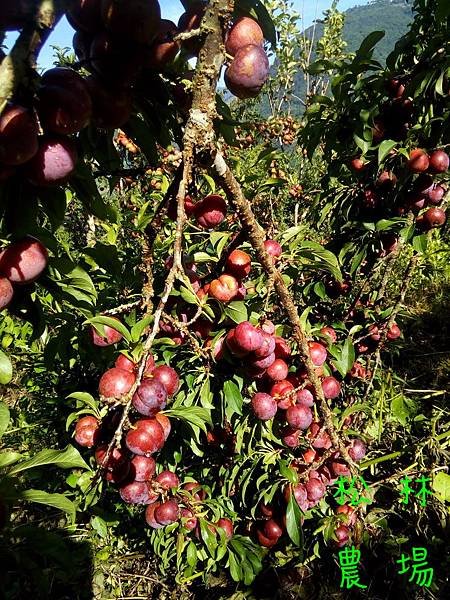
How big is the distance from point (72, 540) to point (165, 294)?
2.25 m

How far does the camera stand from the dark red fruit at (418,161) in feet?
6.02

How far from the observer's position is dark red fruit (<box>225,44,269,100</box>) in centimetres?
71

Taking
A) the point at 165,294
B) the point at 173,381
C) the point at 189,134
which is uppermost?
the point at 189,134

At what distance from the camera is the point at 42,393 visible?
2.59 metres

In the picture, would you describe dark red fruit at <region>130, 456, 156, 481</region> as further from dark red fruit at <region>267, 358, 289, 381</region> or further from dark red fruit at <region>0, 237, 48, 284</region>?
dark red fruit at <region>0, 237, 48, 284</region>

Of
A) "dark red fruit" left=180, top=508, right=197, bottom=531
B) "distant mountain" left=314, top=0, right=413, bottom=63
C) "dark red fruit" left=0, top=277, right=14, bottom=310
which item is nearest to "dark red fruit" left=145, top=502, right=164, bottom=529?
"dark red fruit" left=180, top=508, right=197, bottom=531

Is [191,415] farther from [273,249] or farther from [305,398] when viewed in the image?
[273,249]

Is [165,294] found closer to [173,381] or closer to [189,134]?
[189,134]

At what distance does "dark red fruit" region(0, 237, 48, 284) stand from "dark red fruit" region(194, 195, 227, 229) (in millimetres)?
536

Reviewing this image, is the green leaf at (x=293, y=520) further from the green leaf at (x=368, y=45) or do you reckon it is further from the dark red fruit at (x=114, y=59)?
the green leaf at (x=368, y=45)

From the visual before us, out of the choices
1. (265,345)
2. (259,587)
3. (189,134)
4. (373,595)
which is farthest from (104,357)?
(373,595)

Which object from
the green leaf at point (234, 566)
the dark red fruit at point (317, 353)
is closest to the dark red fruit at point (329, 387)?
the dark red fruit at point (317, 353)

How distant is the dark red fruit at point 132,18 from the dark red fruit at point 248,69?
14cm

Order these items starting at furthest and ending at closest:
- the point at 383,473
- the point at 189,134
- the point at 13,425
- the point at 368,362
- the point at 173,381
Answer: the point at 13,425 < the point at 383,473 < the point at 368,362 < the point at 173,381 < the point at 189,134
